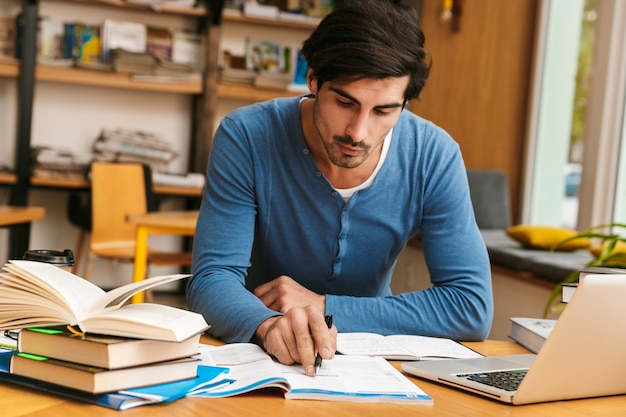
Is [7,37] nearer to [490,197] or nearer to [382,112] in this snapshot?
[490,197]

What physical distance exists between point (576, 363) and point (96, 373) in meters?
0.63

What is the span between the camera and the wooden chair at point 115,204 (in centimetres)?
474

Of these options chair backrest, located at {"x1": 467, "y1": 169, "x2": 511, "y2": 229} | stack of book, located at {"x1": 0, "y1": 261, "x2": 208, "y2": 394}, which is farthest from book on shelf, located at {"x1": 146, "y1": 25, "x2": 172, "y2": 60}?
stack of book, located at {"x1": 0, "y1": 261, "x2": 208, "y2": 394}

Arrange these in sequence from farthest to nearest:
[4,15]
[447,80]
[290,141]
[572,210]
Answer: [4,15] < [447,80] < [572,210] < [290,141]

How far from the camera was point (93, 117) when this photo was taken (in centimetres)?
545

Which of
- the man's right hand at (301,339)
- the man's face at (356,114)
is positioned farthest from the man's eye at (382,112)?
the man's right hand at (301,339)

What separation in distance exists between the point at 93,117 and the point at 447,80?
2182mm

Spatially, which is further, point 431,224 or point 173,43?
point 173,43

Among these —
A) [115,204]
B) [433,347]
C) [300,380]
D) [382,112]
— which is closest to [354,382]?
[300,380]

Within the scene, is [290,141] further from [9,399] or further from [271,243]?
[9,399]

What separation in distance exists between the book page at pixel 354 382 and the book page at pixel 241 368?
3cm

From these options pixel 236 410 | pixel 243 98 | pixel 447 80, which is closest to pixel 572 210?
pixel 447 80

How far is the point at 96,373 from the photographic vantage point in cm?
101

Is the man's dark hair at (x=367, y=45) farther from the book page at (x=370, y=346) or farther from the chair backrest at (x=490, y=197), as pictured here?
the chair backrest at (x=490, y=197)
